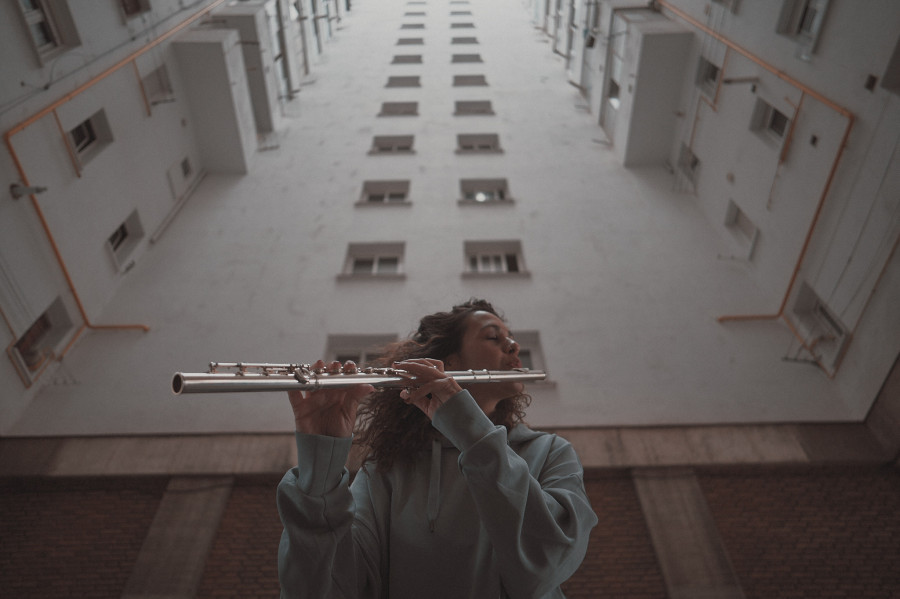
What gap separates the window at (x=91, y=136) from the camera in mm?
9320

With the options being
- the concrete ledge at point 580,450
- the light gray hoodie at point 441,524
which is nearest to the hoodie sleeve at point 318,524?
the light gray hoodie at point 441,524

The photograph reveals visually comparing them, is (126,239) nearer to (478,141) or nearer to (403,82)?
(478,141)

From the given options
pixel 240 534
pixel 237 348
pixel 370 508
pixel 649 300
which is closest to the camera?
pixel 370 508

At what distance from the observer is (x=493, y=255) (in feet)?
36.4

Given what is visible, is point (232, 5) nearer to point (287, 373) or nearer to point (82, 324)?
point (82, 324)

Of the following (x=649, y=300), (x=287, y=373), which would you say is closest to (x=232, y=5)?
(x=649, y=300)

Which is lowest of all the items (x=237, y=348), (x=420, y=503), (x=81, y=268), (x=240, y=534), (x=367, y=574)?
(x=240, y=534)

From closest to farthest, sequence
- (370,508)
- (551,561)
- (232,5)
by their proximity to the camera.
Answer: (551,561), (370,508), (232,5)

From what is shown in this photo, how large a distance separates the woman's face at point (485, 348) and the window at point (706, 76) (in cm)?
1141

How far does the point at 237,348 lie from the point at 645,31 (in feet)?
38.4

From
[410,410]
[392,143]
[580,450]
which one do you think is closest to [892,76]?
[580,450]

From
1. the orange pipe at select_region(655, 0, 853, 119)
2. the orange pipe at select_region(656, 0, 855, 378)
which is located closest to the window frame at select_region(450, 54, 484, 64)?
the orange pipe at select_region(655, 0, 853, 119)

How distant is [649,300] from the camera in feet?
31.2

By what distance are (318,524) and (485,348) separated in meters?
1.31
